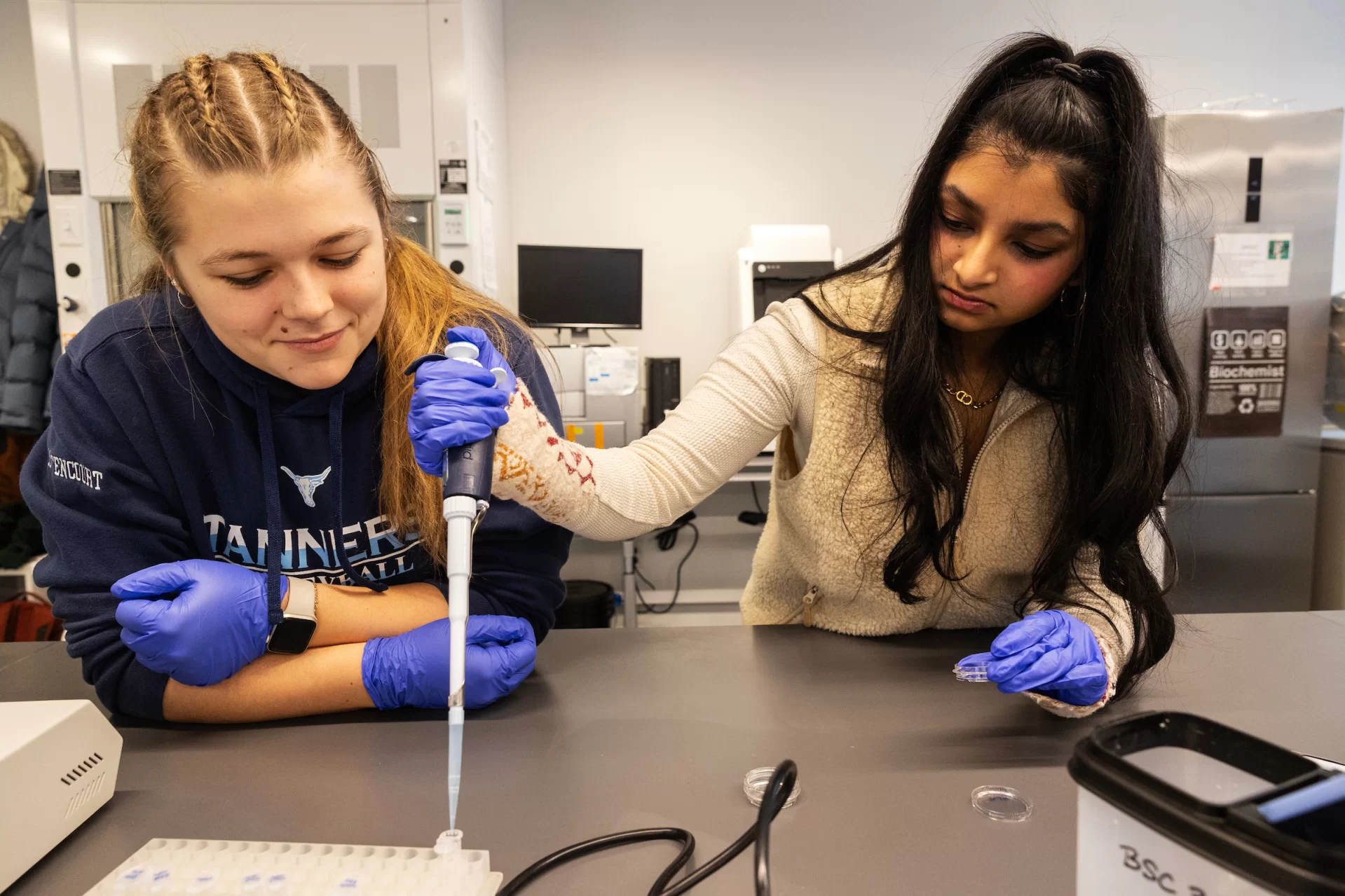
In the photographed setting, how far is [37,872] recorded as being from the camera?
499mm

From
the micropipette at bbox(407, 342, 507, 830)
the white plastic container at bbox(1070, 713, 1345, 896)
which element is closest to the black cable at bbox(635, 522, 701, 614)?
the micropipette at bbox(407, 342, 507, 830)

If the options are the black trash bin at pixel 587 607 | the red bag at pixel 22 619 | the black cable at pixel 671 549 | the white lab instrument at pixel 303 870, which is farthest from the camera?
the black cable at pixel 671 549

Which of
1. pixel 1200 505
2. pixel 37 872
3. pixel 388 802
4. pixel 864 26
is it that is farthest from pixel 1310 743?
pixel 864 26

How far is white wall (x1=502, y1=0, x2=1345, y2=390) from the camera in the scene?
10.3 ft

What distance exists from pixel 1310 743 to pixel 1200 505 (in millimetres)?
2260

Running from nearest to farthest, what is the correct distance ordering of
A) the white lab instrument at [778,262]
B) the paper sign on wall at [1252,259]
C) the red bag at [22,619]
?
the red bag at [22,619]
the paper sign on wall at [1252,259]
the white lab instrument at [778,262]

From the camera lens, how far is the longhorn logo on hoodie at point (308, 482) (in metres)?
0.80

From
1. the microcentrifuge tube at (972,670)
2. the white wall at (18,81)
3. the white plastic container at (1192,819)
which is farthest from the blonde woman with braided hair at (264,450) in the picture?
the white wall at (18,81)

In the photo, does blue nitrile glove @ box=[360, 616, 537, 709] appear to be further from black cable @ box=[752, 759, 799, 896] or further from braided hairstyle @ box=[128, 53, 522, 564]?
black cable @ box=[752, 759, 799, 896]

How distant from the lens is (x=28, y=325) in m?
2.34

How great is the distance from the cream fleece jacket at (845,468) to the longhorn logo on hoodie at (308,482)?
298 millimetres

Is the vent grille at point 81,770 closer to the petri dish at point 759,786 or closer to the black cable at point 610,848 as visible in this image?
the black cable at point 610,848

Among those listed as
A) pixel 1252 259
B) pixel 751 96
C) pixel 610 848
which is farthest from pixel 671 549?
pixel 610 848

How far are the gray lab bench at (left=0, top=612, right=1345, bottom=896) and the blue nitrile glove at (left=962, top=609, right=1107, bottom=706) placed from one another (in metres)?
0.04
